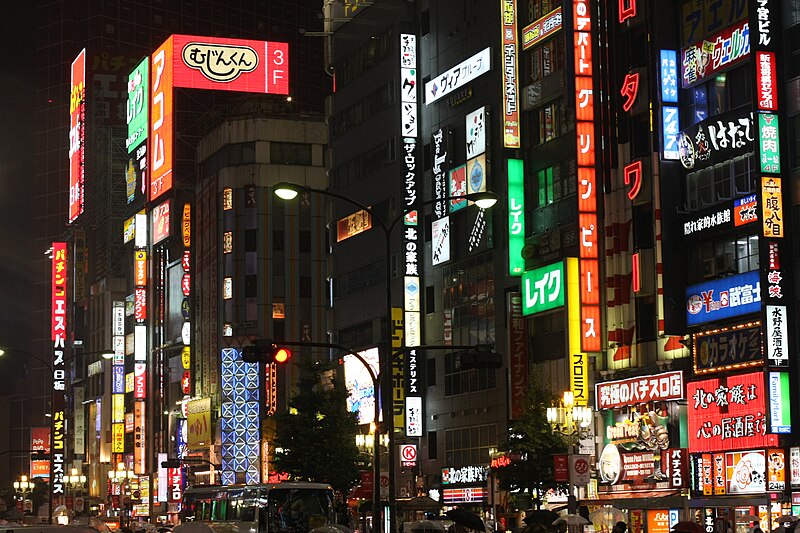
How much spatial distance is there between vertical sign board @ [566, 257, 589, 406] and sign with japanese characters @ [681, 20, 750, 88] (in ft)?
35.7

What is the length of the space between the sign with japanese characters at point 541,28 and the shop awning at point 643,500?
20.8 m

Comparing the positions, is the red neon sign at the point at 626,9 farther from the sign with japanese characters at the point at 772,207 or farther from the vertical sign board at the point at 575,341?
the sign with japanese characters at the point at 772,207

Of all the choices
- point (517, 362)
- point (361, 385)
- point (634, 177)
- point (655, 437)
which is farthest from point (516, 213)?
point (361, 385)

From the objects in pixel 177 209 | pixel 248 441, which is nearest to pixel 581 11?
pixel 248 441

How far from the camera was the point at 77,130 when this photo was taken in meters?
163

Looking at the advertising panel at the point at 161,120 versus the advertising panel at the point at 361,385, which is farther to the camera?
the advertising panel at the point at 161,120

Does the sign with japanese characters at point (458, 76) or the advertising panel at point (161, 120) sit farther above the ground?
the advertising panel at point (161, 120)

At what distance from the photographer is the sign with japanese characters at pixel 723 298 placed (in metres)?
52.2

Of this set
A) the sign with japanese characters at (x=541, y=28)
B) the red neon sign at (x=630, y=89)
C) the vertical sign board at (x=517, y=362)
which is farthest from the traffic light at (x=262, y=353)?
the sign with japanese characters at (x=541, y=28)

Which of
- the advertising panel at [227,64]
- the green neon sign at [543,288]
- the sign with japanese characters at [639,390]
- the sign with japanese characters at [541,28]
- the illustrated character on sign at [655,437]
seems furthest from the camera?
the advertising panel at [227,64]

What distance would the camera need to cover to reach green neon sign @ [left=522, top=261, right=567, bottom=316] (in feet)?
209

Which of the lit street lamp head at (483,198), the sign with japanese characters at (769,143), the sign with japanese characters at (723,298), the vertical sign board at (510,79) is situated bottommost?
the sign with japanese characters at (723,298)

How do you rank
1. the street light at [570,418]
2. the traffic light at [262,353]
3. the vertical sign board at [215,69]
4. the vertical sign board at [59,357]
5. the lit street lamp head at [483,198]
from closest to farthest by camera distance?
the lit street lamp head at [483,198]
the traffic light at [262,353]
the street light at [570,418]
the vertical sign board at [215,69]
the vertical sign board at [59,357]

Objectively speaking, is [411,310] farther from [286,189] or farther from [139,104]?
[139,104]
